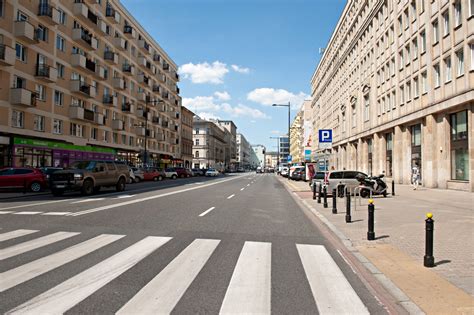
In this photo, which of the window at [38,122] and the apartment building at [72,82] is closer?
the apartment building at [72,82]

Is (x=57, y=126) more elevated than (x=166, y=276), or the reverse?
(x=57, y=126)

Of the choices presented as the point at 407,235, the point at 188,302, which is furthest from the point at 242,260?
the point at 407,235

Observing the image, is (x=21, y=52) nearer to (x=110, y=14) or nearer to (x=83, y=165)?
(x=83, y=165)

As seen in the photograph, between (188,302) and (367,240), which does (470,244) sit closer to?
(367,240)

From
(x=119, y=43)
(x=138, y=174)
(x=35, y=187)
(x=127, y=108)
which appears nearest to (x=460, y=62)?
(x=35, y=187)

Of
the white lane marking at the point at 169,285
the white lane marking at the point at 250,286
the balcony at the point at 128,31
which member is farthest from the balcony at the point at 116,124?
the white lane marking at the point at 250,286

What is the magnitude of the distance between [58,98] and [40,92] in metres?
2.63

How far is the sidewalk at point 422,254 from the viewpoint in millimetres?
4195

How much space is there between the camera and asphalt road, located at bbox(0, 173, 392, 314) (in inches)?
154

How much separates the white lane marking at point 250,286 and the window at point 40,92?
29.6m

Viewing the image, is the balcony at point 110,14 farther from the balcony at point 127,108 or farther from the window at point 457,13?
the window at point 457,13

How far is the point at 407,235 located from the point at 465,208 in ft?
22.8

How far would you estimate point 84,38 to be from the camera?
3559 centimetres

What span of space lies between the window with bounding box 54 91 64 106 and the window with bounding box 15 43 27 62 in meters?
4.67
